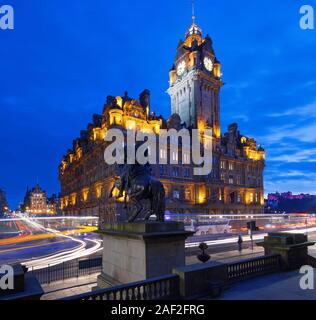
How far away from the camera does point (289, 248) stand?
473 inches

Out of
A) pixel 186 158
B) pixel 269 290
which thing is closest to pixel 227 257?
pixel 269 290

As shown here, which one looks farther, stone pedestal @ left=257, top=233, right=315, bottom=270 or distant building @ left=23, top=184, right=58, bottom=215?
distant building @ left=23, top=184, right=58, bottom=215

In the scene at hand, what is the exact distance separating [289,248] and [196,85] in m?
70.9

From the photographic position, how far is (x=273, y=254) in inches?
478

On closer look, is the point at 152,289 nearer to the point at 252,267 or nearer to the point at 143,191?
the point at 143,191

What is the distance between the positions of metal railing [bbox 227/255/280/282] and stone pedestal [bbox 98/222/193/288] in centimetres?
189

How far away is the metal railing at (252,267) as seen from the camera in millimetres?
10255

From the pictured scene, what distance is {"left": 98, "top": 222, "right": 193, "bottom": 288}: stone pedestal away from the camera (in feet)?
31.4

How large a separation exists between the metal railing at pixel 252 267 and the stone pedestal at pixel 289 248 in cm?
32

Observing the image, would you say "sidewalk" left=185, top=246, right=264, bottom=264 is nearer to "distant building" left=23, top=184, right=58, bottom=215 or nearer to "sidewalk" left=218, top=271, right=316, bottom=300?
"sidewalk" left=218, top=271, right=316, bottom=300

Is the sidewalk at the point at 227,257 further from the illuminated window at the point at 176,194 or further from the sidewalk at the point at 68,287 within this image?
the illuminated window at the point at 176,194

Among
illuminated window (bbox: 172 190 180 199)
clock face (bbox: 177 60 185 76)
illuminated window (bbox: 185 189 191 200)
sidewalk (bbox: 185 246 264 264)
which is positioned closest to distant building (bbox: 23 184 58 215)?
clock face (bbox: 177 60 185 76)

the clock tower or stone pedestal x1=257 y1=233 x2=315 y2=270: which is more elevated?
the clock tower
